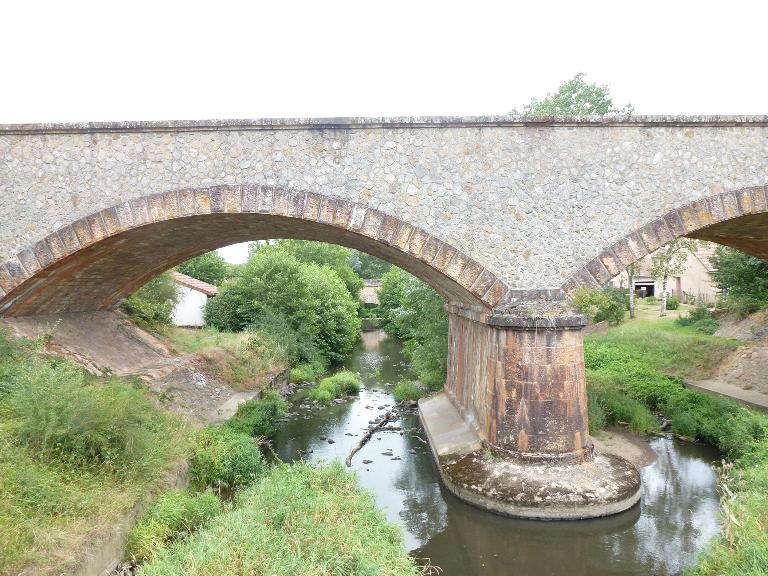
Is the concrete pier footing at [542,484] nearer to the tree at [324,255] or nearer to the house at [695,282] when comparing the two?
the house at [695,282]

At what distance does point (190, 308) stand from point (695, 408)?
768 inches

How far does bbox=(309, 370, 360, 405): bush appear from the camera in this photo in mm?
16328

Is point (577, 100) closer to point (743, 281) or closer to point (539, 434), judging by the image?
point (743, 281)

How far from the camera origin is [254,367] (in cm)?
1686

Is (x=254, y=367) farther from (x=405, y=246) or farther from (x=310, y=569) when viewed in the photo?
(x=310, y=569)

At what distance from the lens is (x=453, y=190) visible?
8648mm

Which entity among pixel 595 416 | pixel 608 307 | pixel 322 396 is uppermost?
pixel 608 307

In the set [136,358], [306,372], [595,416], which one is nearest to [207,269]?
[306,372]

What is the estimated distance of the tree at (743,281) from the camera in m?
18.3

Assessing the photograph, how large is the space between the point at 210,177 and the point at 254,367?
9.09 metres

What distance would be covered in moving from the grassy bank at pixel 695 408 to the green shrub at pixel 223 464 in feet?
19.2

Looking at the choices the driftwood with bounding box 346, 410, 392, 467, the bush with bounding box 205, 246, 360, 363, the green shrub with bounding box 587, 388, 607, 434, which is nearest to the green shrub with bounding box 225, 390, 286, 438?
the driftwood with bounding box 346, 410, 392, 467

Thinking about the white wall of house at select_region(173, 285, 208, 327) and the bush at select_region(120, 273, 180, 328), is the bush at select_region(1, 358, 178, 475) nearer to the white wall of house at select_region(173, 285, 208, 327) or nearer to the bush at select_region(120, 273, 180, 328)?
the bush at select_region(120, 273, 180, 328)

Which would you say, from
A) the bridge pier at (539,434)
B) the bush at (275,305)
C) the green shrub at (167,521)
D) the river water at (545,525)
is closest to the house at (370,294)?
the bush at (275,305)
